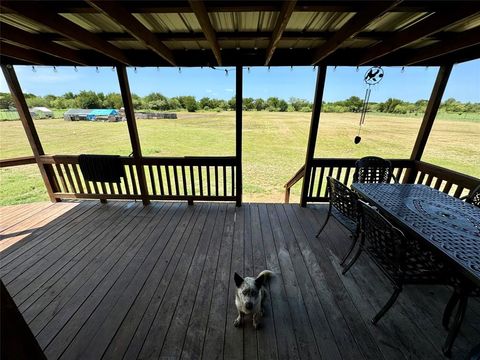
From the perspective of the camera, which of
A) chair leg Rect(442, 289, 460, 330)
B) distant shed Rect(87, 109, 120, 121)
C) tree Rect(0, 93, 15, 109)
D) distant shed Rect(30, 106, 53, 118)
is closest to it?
chair leg Rect(442, 289, 460, 330)

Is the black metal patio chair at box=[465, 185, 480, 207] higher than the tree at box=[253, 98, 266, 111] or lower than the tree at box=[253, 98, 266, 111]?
lower

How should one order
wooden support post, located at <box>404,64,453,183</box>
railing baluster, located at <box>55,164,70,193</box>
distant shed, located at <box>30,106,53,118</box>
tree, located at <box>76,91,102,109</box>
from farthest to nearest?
tree, located at <box>76,91,102,109</box>
distant shed, located at <box>30,106,53,118</box>
railing baluster, located at <box>55,164,70,193</box>
wooden support post, located at <box>404,64,453,183</box>

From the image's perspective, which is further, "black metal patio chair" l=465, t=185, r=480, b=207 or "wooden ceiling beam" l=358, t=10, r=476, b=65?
"black metal patio chair" l=465, t=185, r=480, b=207

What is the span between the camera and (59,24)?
175 cm

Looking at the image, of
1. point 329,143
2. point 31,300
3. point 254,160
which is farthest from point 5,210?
point 329,143

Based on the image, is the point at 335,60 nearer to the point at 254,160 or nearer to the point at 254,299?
the point at 254,299

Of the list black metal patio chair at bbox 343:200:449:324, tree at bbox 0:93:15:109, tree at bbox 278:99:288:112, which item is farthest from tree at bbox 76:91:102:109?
tree at bbox 278:99:288:112

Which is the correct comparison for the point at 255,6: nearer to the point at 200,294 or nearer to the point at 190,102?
the point at 200,294

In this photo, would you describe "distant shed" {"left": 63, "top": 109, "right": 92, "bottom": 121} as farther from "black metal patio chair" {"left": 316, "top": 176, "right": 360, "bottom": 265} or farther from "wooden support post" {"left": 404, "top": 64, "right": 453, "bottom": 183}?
"wooden support post" {"left": 404, "top": 64, "right": 453, "bottom": 183}

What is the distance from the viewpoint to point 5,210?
3459 millimetres

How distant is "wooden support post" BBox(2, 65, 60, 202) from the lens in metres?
3.04

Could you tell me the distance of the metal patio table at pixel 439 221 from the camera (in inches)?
51.1

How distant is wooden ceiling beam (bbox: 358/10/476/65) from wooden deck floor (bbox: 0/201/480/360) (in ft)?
7.75

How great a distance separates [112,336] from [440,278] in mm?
2605
